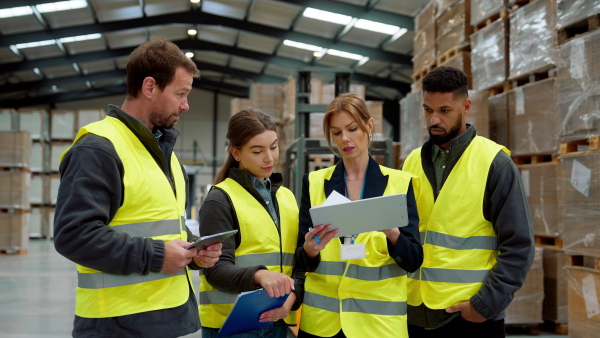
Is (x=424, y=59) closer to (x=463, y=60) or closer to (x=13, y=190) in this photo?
(x=463, y=60)

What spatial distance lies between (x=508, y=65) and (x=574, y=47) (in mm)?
1306

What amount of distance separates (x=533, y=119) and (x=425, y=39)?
2463 mm

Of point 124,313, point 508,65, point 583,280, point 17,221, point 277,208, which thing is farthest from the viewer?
point 17,221

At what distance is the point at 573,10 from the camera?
486cm

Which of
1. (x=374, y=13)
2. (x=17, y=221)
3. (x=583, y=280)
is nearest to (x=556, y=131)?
(x=583, y=280)

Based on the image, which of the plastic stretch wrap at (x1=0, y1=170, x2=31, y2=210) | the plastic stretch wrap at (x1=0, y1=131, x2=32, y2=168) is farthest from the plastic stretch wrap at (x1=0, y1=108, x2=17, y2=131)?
the plastic stretch wrap at (x1=0, y1=170, x2=31, y2=210)

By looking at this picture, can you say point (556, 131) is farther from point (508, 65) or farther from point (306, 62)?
point (306, 62)

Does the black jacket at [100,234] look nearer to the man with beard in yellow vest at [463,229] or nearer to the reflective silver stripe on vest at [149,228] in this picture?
the reflective silver stripe on vest at [149,228]

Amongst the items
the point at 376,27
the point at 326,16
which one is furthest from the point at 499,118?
the point at 326,16

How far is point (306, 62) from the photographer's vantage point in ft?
69.9

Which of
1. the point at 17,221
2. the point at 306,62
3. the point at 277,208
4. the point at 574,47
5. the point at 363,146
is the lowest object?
the point at 17,221

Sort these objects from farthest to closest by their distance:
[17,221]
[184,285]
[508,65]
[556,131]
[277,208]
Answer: [17,221] → [508,65] → [556,131] → [277,208] → [184,285]

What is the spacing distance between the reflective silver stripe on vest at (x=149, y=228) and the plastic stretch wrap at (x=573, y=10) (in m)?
4.01

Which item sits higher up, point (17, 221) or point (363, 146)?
point (363, 146)
